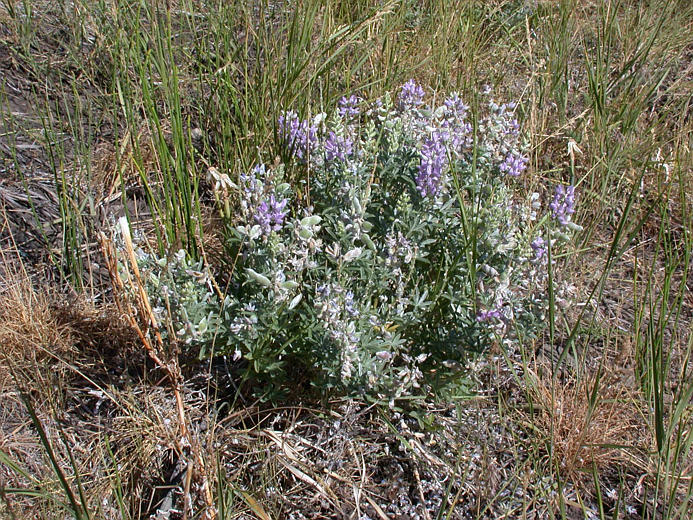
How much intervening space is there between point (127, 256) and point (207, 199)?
1.05m

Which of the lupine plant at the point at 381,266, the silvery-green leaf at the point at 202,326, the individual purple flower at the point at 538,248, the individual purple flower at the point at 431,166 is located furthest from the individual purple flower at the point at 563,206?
the silvery-green leaf at the point at 202,326

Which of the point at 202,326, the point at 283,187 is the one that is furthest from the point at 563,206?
the point at 202,326

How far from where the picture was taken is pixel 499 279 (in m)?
1.97

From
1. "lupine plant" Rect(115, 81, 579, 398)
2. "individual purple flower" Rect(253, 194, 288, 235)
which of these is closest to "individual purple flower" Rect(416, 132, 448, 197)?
"lupine plant" Rect(115, 81, 579, 398)

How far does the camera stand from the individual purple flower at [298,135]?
234 cm

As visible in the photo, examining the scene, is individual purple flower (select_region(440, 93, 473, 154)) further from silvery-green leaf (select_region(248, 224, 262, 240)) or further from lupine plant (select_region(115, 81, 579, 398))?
silvery-green leaf (select_region(248, 224, 262, 240))

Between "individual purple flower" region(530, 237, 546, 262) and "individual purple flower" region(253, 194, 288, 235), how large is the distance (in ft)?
2.60

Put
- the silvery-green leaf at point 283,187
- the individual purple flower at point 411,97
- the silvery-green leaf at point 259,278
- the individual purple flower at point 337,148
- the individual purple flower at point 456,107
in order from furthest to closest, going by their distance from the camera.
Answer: the individual purple flower at point 411,97 → the individual purple flower at point 456,107 → the individual purple flower at point 337,148 → the silvery-green leaf at point 283,187 → the silvery-green leaf at point 259,278

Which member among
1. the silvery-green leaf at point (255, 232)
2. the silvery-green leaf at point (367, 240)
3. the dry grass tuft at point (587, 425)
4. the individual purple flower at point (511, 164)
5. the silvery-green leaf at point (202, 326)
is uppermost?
the individual purple flower at point (511, 164)

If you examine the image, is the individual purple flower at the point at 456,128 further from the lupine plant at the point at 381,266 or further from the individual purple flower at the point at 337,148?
the individual purple flower at the point at 337,148

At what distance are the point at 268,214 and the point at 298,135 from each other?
550 millimetres

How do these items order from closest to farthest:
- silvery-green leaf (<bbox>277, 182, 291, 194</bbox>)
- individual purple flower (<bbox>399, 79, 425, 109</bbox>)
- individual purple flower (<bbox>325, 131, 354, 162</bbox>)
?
silvery-green leaf (<bbox>277, 182, 291, 194</bbox>) < individual purple flower (<bbox>325, 131, 354, 162</bbox>) < individual purple flower (<bbox>399, 79, 425, 109</bbox>)

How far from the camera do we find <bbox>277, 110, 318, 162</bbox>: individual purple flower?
7.66ft

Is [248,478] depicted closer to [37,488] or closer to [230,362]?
[230,362]
